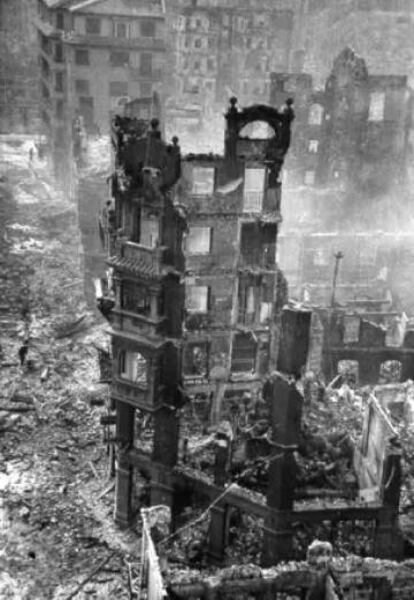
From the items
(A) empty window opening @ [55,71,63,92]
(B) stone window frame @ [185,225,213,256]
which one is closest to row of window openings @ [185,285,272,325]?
(B) stone window frame @ [185,225,213,256]

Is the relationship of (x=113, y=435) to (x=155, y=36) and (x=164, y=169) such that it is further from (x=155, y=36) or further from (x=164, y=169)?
(x=155, y=36)

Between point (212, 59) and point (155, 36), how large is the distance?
610 inches

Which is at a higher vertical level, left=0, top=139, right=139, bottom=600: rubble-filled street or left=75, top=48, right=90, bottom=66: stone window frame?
left=75, top=48, right=90, bottom=66: stone window frame

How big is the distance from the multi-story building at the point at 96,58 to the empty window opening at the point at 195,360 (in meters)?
32.5

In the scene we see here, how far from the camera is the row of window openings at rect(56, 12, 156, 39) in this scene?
70.0 metres

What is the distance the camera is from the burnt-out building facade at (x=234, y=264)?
127ft

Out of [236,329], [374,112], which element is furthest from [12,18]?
[236,329]

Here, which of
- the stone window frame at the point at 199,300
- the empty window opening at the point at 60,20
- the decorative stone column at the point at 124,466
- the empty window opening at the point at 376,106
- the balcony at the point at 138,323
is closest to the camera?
the balcony at the point at 138,323

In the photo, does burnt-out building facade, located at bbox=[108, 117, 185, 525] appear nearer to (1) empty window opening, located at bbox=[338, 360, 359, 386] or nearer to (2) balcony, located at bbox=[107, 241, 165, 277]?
(2) balcony, located at bbox=[107, 241, 165, 277]

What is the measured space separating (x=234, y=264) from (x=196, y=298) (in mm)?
2749

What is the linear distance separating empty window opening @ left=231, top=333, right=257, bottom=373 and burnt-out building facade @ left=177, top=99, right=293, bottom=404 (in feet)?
0.16

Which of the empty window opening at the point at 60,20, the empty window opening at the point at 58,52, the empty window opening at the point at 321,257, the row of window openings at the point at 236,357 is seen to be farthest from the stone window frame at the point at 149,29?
the row of window openings at the point at 236,357

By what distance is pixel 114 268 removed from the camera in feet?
99.7

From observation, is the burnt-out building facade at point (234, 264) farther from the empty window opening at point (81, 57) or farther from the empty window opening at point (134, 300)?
the empty window opening at point (81, 57)
